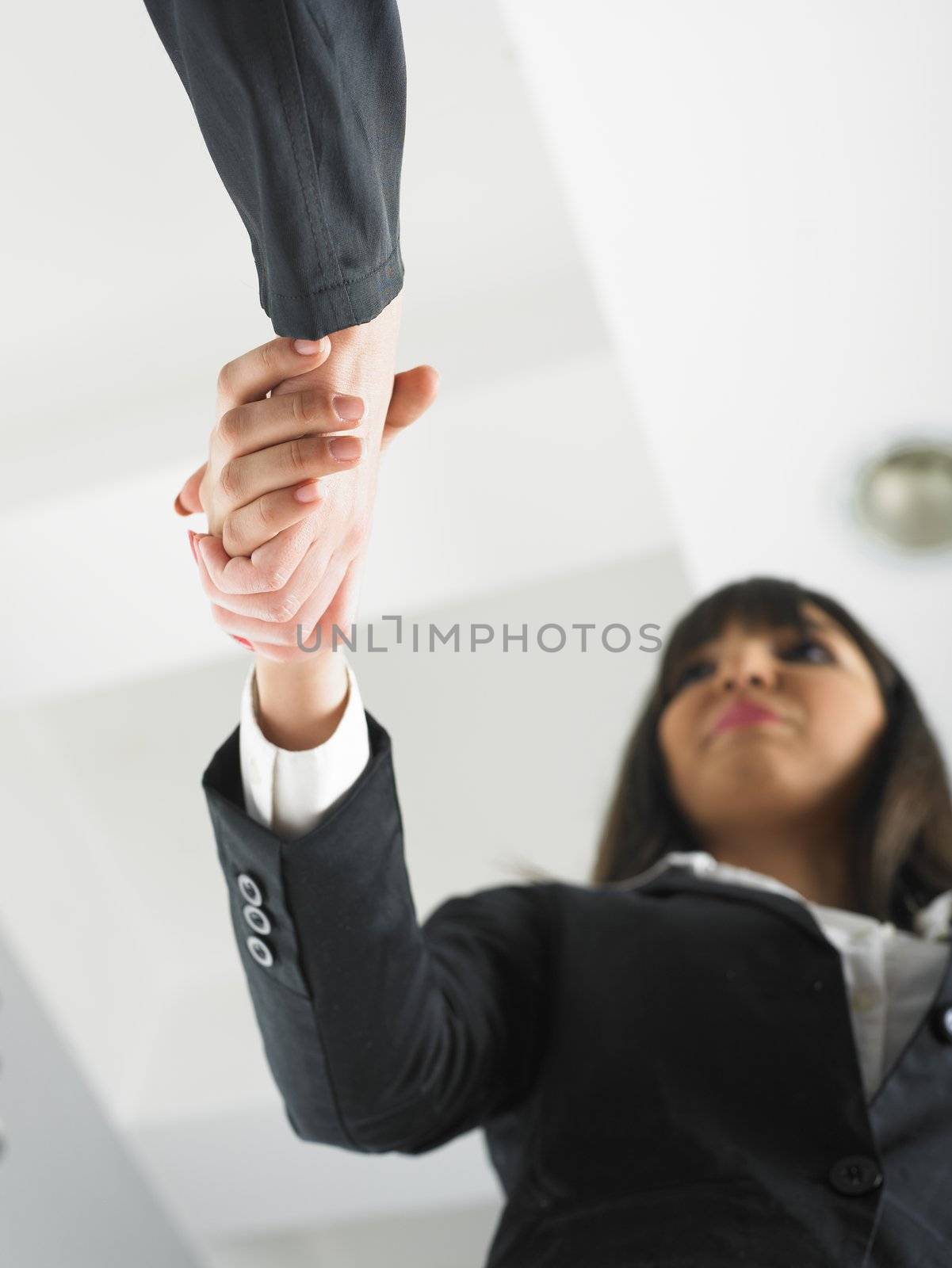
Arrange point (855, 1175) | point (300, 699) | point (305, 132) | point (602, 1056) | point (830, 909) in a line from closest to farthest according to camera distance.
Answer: point (305, 132) < point (300, 699) < point (855, 1175) < point (602, 1056) < point (830, 909)

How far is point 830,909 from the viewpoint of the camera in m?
1.16

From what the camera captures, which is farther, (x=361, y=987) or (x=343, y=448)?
(x=361, y=987)

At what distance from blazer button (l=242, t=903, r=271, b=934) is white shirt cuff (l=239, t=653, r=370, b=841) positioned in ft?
0.15

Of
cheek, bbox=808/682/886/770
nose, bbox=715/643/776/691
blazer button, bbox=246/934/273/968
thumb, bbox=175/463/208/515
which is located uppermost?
thumb, bbox=175/463/208/515

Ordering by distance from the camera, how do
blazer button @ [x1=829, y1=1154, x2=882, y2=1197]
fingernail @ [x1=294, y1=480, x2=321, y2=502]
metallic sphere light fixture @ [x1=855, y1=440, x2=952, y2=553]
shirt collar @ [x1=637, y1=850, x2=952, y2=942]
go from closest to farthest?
fingernail @ [x1=294, y1=480, x2=321, y2=502] < blazer button @ [x1=829, y1=1154, x2=882, y2=1197] < shirt collar @ [x1=637, y1=850, x2=952, y2=942] < metallic sphere light fixture @ [x1=855, y1=440, x2=952, y2=553]

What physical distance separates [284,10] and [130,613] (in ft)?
3.72

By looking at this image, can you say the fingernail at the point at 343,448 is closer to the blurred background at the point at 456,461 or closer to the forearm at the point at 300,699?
the forearm at the point at 300,699

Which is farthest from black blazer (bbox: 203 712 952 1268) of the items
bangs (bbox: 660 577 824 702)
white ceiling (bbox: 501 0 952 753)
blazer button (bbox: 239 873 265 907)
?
white ceiling (bbox: 501 0 952 753)

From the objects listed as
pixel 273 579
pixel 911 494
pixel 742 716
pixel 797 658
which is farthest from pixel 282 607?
pixel 911 494

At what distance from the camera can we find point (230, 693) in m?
1.48

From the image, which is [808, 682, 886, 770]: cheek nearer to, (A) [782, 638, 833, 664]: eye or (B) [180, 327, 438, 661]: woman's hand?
(A) [782, 638, 833, 664]: eye

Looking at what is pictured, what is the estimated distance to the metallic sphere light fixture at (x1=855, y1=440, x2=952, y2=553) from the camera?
1465 mm

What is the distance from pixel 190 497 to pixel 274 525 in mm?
108

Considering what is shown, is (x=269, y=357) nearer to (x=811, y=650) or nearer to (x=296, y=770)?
(x=296, y=770)
